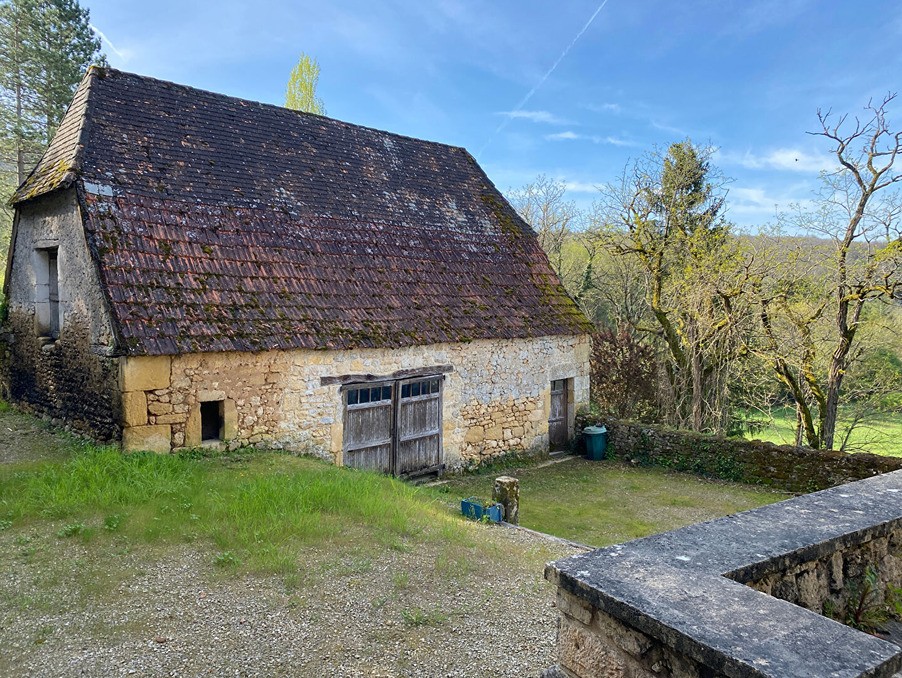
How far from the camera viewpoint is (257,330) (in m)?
9.12

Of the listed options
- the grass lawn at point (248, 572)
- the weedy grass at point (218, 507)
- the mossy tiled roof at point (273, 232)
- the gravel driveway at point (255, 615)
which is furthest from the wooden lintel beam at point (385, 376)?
the gravel driveway at point (255, 615)

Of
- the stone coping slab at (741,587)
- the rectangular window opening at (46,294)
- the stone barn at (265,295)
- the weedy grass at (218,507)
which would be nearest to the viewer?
the stone coping slab at (741,587)

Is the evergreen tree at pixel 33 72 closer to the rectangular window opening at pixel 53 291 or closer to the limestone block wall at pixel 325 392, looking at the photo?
the rectangular window opening at pixel 53 291

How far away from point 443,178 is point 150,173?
6.85 meters

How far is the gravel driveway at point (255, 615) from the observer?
4.23 metres

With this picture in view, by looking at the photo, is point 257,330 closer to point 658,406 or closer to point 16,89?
point 658,406

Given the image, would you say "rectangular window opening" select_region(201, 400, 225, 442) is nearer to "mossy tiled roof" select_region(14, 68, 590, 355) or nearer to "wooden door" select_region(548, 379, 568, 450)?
"mossy tiled roof" select_region(14, 68, 590, 355)

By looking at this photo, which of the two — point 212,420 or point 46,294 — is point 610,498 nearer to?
point 212,420

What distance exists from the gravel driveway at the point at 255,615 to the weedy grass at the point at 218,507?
0.28m

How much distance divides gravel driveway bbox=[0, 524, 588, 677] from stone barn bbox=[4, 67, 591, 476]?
10.7ft

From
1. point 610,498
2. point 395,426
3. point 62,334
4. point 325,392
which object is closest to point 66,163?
point 62,334

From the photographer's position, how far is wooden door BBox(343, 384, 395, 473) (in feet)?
34.1

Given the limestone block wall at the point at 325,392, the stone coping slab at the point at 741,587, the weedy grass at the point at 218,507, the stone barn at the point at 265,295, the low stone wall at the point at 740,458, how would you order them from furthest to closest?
the low stone wall at the point at 740,458, the stone barn at the point at 265,295, the limestone block wall at the point at 325,392, the weedy grass at the point at 218,507, the stone coping slab at the point at 741,587

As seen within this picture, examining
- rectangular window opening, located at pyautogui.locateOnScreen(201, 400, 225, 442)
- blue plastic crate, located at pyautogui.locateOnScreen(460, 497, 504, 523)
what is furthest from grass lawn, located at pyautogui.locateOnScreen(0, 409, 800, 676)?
rectangular window opening, located at pyautogui.locateOnScreen(201, 400, 225, 442)
